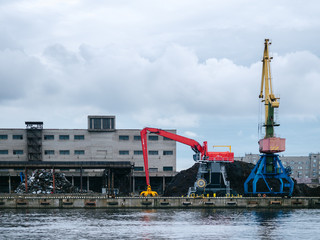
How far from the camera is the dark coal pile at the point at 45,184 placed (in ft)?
348

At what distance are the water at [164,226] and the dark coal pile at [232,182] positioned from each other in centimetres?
2941

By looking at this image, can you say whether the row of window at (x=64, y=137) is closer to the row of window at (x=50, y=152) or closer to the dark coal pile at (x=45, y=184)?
the row of window at (x=50, y=152)

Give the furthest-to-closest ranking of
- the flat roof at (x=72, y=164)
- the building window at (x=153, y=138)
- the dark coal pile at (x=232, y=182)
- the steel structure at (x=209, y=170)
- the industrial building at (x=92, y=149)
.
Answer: the building window at (x=153, y=138) < the industrial building at (x=92, y=149) < the flat roof at (x=72, y=164) < the dark coal pile at (x=232, y=182) < the steel structure at (x=209, y=170)

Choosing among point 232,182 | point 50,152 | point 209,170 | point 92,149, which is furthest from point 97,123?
point 209,170

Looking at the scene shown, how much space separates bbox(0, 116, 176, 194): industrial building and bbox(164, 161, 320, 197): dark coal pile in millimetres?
9155

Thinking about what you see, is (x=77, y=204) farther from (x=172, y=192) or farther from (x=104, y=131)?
(x=104, y=131)

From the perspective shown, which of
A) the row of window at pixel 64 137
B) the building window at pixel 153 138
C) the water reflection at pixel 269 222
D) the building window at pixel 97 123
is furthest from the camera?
the building window at pixel 153 138

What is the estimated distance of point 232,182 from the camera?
104688 mm

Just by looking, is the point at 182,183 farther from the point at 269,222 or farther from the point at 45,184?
the point at 269,222

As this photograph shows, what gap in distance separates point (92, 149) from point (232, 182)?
31.6m

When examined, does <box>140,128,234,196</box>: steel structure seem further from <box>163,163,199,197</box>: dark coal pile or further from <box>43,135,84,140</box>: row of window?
<box>43,135,84,140</box>: row of window

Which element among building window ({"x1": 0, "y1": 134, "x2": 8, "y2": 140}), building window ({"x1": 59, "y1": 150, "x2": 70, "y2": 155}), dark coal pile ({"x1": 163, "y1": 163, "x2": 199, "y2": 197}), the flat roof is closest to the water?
dark coal pile ({"x1": 163, "y1": 163, "x2": 199, "y2": 197})

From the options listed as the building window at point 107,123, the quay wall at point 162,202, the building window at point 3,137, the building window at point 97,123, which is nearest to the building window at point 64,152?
the building window at point 97,123

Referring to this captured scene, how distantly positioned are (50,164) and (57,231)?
51.8 meters
